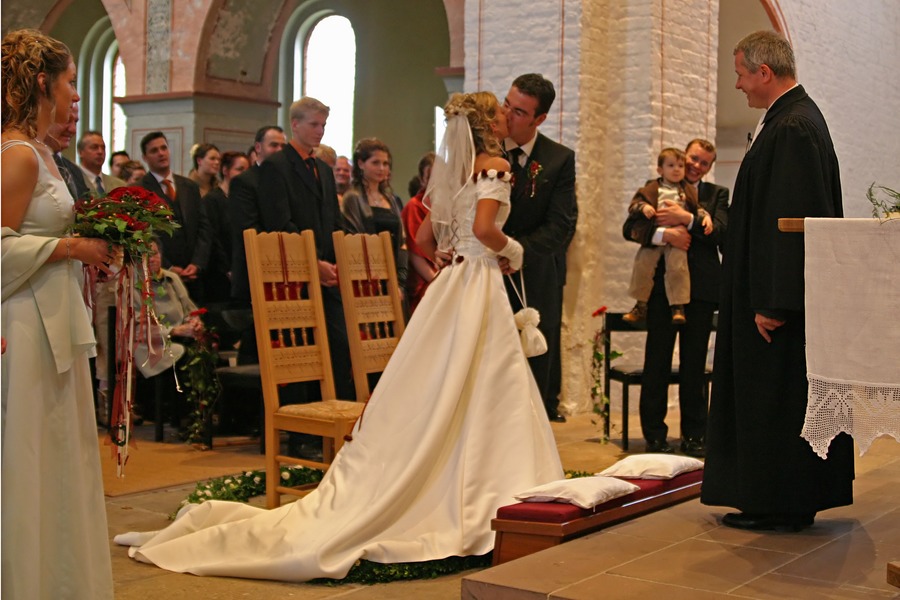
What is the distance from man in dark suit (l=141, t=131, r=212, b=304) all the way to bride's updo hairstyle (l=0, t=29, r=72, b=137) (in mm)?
4356

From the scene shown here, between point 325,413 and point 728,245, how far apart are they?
64.6 inches

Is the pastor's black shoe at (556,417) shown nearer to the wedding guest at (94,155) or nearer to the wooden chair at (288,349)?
the wooden chair at (288,349)

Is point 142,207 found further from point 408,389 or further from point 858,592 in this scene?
point 858,592

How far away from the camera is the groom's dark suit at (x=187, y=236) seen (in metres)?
7.30

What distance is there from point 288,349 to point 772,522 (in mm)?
1968

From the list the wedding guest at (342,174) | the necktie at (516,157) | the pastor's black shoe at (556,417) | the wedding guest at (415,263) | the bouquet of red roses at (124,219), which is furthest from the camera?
the wedding guest at (342,174)

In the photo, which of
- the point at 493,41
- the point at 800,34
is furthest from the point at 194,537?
the point at 800,34

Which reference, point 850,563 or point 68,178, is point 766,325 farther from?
point 68,178

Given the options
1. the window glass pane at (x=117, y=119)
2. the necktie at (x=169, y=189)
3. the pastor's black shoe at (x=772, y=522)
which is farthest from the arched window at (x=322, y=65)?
the pastor's black shoe at (x=772, y=522)

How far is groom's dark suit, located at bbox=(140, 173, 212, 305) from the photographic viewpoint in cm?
730

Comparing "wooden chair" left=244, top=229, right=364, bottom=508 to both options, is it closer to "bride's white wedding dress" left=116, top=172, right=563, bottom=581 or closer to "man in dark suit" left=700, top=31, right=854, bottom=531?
"bride's white wedding dress" left=116, top=172, right=563, bottom=581

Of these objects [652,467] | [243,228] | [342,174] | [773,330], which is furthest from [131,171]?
[773,330]

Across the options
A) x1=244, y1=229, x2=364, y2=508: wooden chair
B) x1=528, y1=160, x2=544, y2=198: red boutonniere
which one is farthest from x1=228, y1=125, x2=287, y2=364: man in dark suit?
x1=528, y1=160, x2=544, y2=198: red boutonniere

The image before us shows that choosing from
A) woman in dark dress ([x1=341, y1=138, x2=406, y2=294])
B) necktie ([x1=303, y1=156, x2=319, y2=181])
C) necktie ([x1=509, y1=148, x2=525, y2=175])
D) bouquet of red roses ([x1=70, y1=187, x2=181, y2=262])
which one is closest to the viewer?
bouquet of red roses ([x1=70, y1=187, x2=181, y2=262])
